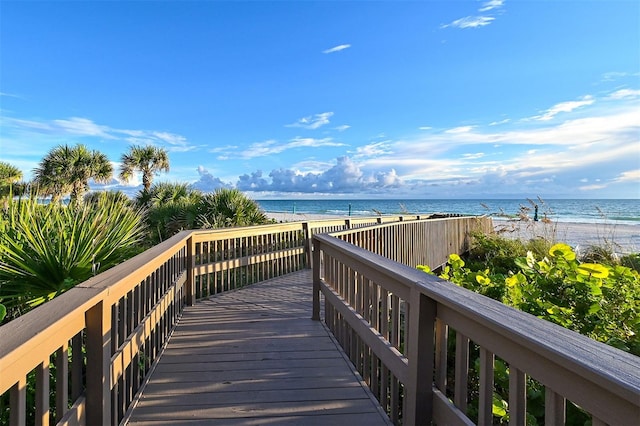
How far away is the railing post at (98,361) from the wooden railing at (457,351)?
1512mm

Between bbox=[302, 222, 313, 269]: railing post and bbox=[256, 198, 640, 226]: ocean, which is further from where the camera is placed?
bbox=[256, 198, 640, 226]: ocean

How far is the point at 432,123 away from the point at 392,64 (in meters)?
9.36

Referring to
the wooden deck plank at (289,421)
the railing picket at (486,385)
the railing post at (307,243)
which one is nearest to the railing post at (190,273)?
the wooden deck plank at (289,421)

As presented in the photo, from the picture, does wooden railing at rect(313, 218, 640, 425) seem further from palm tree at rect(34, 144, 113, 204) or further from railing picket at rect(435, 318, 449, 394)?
palm tree at rect(34, 144, 113, 204)

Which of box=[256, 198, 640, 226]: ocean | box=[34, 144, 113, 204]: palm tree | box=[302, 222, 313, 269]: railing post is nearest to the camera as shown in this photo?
box=[302, 222, 313, 269]: railing post

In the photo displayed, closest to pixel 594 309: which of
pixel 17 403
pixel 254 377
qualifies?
pixel 254 377

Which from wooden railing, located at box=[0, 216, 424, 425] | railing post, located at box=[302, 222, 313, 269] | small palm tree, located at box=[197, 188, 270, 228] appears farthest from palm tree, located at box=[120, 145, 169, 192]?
wooden railing, located at box=[0, 216, 424, 425]

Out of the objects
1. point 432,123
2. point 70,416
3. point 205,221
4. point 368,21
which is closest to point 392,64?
point 368,21

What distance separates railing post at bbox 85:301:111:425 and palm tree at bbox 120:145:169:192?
24.8 metres

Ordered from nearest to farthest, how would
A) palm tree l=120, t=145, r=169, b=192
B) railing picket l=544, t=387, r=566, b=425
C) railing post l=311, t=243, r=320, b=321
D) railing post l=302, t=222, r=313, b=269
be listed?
railing picket l=544, t=387, r=566, b=425 → railing post l=311, t=243, r=320, b=321 → railing post l=302, t=222, r=313, b=269 → palm tree l=120, t=145, r=169, b=192

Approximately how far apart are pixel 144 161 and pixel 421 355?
26443 mm

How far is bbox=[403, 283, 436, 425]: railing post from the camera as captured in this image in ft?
5.73

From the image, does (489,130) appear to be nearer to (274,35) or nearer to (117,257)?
(274,35)

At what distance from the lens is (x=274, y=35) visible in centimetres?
1212
